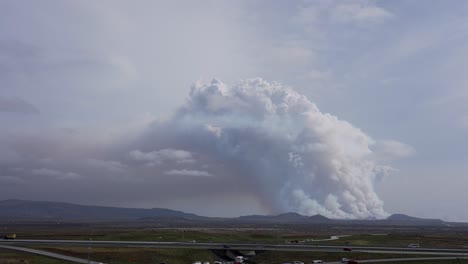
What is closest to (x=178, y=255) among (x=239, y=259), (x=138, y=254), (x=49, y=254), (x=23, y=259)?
(x=138, y=254)

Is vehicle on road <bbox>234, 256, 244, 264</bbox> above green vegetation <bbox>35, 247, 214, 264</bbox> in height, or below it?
below

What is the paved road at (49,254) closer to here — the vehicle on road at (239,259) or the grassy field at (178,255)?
the grassy field at (178,255)

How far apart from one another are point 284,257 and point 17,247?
72.7 metres

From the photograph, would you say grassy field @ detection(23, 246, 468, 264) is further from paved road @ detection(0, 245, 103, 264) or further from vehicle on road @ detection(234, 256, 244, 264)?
paved road @ detection(0, 245, 103, 264)

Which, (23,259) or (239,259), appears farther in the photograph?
(239,259)

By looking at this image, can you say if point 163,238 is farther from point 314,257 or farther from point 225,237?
point 314,257

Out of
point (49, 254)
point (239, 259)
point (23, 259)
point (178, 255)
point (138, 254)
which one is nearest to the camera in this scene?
point (23, 259)

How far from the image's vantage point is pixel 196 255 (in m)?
121

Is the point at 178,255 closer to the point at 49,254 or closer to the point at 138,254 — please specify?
the point at 138,254

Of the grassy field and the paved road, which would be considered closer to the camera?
the paved road

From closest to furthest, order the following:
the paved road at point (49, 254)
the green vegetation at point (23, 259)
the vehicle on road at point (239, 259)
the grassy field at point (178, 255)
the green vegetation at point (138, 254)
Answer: the green vegetation at point (23, 259) → the paved road at point (49, 254) → the green vegetation at point (138, 254) → the grassy field at point (178, 255) → the vehicle on road at point (239, 259)

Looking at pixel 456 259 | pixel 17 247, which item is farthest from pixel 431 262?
pixel 17 247

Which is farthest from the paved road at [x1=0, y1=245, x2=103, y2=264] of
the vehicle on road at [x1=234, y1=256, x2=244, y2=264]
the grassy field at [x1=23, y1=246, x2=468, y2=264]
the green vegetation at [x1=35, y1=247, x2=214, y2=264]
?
the vehicle on road at [x1=234, y1=256, x2=244, y2=264]

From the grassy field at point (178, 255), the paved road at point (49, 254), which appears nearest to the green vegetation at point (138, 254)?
the grassy field at point (178, 255)
